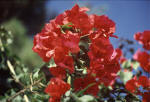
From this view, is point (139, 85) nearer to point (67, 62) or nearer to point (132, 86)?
point (132, 86)

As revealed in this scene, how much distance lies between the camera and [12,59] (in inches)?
36.4

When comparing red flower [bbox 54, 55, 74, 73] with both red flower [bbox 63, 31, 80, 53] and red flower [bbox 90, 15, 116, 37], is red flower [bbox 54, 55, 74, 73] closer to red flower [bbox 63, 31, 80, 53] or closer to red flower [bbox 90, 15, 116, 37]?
red flower [bbox 63, 31, 80, 53]

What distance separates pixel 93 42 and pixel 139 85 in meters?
0.32

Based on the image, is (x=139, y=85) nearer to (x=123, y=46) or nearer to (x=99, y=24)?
(x=99, y=24)

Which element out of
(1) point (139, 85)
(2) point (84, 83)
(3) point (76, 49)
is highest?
(3) point (76, 49)

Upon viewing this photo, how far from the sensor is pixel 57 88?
46cm

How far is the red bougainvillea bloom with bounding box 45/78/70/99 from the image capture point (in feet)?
1.50

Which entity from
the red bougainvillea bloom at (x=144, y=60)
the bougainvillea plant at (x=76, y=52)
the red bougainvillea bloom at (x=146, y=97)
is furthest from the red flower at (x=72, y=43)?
the red bougainvillea bloom at (x=144, y=60)

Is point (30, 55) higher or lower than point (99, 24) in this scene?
lower

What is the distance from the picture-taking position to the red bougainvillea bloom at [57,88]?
0.46m

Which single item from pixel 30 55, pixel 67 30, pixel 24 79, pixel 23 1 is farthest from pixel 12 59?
pixel 23 1

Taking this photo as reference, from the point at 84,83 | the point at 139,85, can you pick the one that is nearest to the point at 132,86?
the point at 139,85

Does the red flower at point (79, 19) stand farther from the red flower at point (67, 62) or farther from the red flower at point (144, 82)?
the red flower at point (144, 82)

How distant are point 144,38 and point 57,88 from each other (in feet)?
2.03
